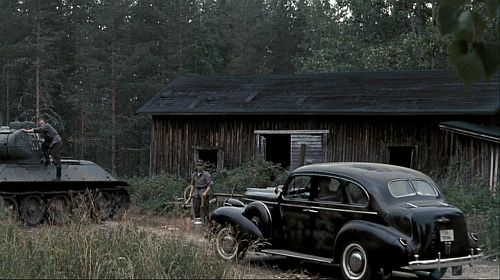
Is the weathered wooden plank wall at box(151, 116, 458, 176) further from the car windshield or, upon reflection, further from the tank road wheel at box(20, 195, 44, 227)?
the car windshield

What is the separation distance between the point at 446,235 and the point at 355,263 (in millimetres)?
1239

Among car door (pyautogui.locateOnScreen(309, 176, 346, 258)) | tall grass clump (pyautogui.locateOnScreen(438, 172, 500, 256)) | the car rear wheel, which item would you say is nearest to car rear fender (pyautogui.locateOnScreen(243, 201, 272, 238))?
the car rear wheel

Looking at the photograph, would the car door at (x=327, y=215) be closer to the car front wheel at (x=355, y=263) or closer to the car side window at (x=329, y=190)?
the car side window at (x=329, y=190)

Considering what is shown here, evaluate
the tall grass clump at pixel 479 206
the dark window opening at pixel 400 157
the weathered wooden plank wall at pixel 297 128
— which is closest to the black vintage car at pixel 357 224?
the tall grass clump at pixel 479 206

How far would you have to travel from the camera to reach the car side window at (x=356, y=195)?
9656 mm

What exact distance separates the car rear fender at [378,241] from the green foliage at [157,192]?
11.4m

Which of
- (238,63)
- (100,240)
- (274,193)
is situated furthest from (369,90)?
(238,63)

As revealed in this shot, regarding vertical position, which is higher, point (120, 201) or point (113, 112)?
point (113, 112)

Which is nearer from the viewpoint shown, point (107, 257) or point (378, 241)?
point (107, 257)

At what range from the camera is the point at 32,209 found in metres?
19.2

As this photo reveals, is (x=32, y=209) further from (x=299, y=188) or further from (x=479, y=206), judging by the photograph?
(x=479, y=206)

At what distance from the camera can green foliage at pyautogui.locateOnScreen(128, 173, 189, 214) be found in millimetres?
20953

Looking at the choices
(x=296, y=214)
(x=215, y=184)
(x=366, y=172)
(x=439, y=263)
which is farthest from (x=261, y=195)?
(x=215, y=184)

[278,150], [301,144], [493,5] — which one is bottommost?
[278,150]
